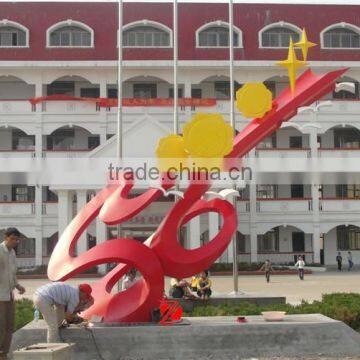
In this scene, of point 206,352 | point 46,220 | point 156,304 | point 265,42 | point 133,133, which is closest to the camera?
point 206,352

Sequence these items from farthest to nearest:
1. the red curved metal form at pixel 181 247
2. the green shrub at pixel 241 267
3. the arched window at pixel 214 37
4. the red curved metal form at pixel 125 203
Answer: the arched window at pixel 214 37 → the green shrub at pixel 241 267 → the red curved metal form at pixel 125 203 → the red curved metal form at pixel 181 247

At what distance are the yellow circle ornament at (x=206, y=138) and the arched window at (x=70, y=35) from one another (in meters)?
24.5

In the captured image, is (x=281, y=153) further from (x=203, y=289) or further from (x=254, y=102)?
(x=254, y=102)

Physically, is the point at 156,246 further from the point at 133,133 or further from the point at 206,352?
the point at 133,133

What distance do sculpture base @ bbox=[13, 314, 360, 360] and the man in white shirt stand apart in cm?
109

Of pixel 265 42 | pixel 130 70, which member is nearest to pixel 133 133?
pixel 130 70

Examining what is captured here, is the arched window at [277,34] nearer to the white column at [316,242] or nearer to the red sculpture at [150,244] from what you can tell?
the white column at [316,242]

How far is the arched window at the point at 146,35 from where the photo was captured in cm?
3334

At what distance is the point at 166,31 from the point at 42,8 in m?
6.62

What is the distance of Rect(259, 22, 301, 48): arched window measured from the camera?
3384cm

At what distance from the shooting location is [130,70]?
32500mm

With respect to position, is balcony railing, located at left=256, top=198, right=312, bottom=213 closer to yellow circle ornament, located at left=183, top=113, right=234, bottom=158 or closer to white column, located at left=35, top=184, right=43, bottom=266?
white column, located at left=35, top=184, right=43, bottom=266

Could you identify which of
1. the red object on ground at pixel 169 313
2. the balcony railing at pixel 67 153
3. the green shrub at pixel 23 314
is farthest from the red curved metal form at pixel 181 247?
the balcony railing at pixel 67 153

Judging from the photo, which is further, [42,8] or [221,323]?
[42,8]
